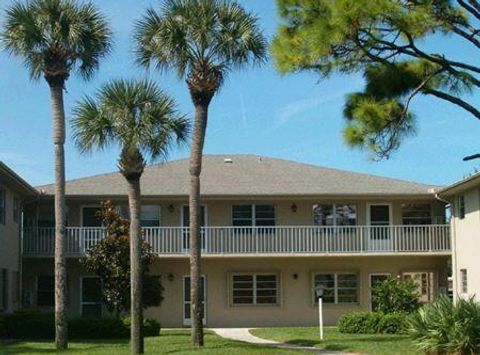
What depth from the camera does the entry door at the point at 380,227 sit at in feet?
110

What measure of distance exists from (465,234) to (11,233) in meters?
15.8

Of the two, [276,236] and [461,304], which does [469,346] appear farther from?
[276,236]

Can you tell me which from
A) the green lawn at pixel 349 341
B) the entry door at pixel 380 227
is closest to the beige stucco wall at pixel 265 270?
the entry door at pixel 380 227

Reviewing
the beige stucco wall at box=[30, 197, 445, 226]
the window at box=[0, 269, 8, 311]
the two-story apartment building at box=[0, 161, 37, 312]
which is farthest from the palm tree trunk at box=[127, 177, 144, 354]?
the beige stucco wall at box=[30, 197, 445, 226]

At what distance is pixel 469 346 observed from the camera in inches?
669

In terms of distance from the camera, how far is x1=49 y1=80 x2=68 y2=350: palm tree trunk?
74.8 ft

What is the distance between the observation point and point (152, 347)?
21.8 metres

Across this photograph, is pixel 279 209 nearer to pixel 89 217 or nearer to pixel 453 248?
pixel 453 248

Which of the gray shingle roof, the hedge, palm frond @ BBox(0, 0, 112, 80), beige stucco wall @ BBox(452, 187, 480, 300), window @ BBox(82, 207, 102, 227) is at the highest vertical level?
palm frond @ BBox(0, 0, 112, 80)

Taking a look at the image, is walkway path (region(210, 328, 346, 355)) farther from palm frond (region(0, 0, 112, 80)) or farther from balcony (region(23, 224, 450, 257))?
palm frond (region(0, 0, 112, 80))

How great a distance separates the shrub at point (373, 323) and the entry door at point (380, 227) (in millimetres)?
6269

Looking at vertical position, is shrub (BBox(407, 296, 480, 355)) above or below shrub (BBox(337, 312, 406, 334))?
above

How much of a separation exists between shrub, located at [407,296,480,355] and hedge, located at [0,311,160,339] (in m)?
10.9


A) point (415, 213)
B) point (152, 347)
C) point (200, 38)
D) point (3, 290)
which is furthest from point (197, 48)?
point (415, 213)
